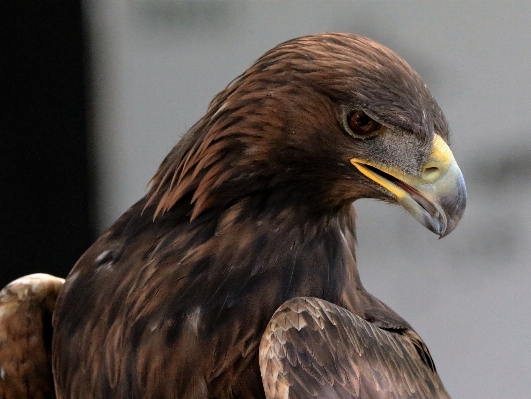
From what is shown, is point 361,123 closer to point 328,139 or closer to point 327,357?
point 328,139

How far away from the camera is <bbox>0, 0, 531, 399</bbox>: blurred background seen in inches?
122

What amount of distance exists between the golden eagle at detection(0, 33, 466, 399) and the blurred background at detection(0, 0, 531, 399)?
1747 millimetres

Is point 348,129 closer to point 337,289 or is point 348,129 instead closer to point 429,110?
point 429,110

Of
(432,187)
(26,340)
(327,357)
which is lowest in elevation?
(26,340)

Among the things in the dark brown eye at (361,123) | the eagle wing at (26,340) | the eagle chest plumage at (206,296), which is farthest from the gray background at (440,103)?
the dark brown eye at (361,123)

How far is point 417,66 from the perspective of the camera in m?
3.19

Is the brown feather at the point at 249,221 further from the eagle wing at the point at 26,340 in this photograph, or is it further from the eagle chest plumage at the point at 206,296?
the eagle wing at the point at 26,340

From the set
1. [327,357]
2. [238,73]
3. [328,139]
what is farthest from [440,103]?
[327,357]

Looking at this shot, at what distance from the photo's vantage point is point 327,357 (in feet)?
4.22

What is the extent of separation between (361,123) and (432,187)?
0.15 meters

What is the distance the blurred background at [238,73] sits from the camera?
10.1ft

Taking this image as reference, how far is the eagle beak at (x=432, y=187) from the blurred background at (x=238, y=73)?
1931 mm

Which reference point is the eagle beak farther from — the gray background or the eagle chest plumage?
the gray background

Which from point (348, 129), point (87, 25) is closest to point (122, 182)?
point (87, 25)
